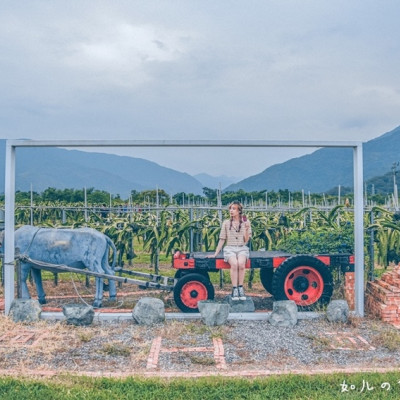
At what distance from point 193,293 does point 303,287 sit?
172cm

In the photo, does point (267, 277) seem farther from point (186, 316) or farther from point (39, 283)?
point (39, 283)

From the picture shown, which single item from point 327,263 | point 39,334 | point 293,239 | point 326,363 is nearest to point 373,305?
point 327,263

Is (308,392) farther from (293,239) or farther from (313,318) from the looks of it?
(293,239)

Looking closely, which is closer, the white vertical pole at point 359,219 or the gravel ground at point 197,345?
the gravel ground at point 197,345

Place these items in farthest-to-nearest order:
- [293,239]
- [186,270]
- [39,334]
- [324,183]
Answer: [324,183], [293,239], [186,270], [39,334]

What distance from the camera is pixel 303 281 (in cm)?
809

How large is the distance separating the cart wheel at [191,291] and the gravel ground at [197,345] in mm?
433

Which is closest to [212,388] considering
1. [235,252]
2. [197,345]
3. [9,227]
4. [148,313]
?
[197,345]

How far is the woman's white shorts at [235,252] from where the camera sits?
26.0 feet

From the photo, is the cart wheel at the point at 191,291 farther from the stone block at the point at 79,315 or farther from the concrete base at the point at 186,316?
the stone block at the point at 79,315

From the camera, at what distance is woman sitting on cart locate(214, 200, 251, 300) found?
7.85 m

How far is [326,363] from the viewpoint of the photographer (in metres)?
5.76

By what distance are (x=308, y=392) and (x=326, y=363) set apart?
98cm

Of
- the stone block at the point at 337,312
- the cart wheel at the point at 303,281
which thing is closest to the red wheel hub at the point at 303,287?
the cart wheel at the point at 303,281
